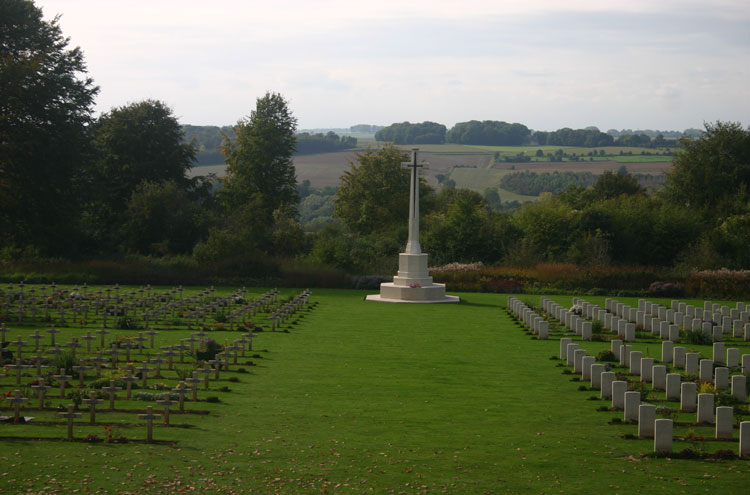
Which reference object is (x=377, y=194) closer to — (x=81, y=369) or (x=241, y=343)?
(x=241, y=343)

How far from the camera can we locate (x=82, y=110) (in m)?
41.3

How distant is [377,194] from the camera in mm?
54531

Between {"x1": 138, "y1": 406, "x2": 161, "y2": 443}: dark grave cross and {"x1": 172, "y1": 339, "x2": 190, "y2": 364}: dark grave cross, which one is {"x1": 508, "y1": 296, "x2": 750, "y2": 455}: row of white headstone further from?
{"x1": 172, "y1": 339, "x2": 190, "y2": 364}: dark grave cross

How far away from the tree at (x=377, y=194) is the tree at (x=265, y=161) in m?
4.84

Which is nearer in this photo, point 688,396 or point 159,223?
point 688,396

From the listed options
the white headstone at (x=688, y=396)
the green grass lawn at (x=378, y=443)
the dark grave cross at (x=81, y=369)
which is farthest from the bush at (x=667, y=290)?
the dark grave cross at (x=81, y=369)

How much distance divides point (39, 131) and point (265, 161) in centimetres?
1548

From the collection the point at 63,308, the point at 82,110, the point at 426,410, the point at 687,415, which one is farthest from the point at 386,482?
the point at 82,110

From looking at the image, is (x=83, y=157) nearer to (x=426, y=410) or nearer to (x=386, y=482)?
(x=426, y=410)

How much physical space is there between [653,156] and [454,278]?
259 ft

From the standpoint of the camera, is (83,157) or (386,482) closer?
(386,482)

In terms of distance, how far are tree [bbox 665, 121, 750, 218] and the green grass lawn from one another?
3621 centimetres

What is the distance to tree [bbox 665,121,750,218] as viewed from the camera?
48469 mm

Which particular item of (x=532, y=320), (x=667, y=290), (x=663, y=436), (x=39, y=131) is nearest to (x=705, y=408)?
(x=663, y=436)
